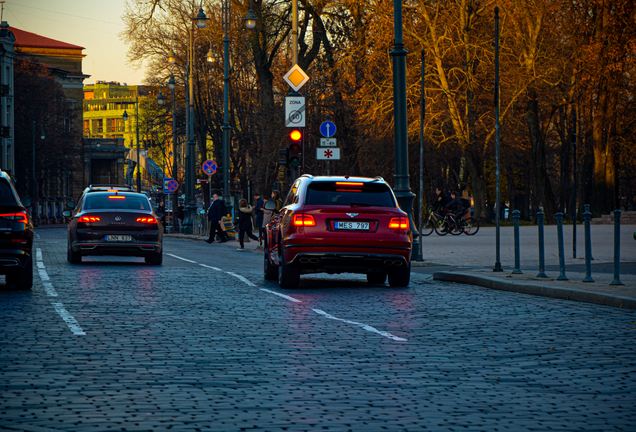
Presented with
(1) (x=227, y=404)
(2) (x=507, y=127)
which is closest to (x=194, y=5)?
(2) (x=507, y=127)

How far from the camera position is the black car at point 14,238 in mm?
14367

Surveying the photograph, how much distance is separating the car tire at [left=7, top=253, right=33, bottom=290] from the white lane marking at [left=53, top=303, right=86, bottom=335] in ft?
7.22

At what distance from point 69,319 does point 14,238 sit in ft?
12.7

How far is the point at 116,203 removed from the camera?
886 inches

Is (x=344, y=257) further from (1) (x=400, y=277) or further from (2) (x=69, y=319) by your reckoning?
(2) (x=69, y=319)

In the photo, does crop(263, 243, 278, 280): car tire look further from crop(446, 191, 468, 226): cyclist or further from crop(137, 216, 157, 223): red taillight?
crop(446, 191, 468, 226): cyclist

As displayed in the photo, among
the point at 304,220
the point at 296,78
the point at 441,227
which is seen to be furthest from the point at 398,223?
the point at 441,227

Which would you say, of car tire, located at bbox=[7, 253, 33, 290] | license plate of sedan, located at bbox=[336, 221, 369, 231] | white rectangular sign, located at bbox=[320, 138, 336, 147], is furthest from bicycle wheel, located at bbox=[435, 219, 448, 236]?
car tire, located at bbox=[7, 253, 33, 290]

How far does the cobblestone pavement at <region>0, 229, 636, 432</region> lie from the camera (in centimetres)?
610

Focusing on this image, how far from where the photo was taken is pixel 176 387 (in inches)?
277

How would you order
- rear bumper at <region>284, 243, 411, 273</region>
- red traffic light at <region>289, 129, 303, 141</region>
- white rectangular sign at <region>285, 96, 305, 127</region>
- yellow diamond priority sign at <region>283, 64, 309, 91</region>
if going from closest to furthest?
1. rear bumper at <region>284, 243, 411, 273</region>
2. red traffic light at <region>289, 129, 303, 141</region>
3. white rectangular sign at <region>285, 96, 305, 127</region>
4. yellow diamond priority sign at <region>283, 64, 309, 91</region>

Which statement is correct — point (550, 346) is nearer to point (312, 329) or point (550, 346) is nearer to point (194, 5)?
point (312, 329)

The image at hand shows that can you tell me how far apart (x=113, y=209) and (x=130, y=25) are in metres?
33.6

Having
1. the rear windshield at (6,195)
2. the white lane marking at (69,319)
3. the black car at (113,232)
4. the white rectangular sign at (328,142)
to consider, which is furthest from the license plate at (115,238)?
the white lane marking at (69,319)
